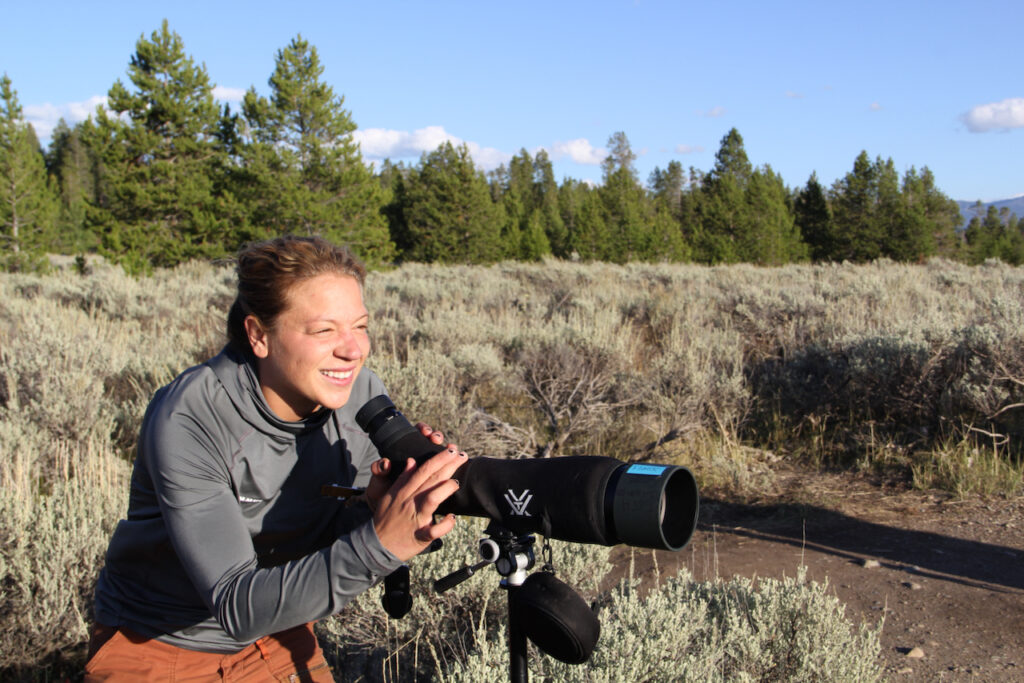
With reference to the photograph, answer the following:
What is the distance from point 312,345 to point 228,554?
1.66 ft

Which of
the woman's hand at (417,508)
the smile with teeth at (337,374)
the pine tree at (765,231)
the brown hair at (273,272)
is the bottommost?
the woman's hand at (417,508)

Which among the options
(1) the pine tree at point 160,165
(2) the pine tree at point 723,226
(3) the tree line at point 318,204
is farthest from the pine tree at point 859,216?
(1) the pine tree at point 160,165

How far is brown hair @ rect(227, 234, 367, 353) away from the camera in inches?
69.9

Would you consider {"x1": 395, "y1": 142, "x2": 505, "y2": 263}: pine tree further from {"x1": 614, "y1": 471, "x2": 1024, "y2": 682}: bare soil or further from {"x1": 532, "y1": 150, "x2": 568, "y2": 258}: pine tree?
{"x1": 614, "y1": 471, "x2": 1024, "y2": 682}: bare soil

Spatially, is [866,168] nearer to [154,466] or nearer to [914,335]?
[914,335]

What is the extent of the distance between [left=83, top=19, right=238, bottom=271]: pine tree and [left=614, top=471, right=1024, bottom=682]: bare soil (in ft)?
63.0

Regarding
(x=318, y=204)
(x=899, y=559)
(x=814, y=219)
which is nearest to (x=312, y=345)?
(x=899, y=559)

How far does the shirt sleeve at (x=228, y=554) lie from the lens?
4.58 ft

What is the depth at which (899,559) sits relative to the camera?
3770 millimetres

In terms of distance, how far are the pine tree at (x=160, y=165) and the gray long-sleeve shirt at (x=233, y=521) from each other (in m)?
20.0

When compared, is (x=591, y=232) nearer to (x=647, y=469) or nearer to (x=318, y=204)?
(x=318, y=204)

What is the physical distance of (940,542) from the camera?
3.95 m

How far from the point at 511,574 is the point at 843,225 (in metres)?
35.2

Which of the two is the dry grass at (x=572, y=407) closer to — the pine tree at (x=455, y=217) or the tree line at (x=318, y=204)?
the tree line at (x=318, y=204)
